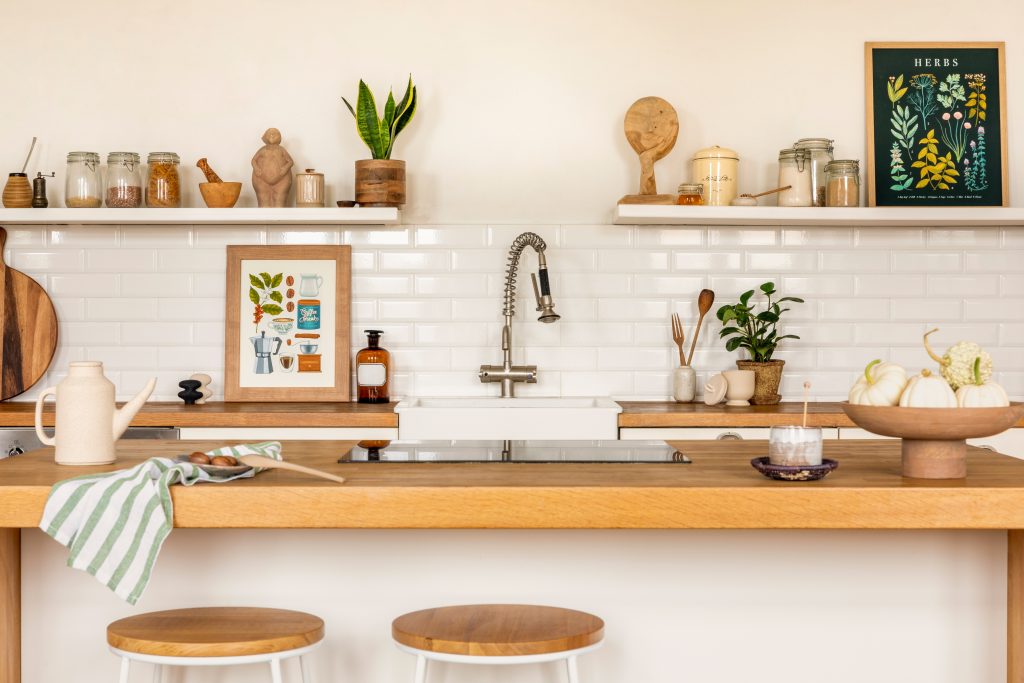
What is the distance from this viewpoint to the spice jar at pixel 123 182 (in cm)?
402

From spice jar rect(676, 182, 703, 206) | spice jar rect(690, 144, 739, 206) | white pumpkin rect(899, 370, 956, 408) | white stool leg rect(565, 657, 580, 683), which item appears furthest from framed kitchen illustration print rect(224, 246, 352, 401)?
white pumpkin rect(899, 370, 956, 408)

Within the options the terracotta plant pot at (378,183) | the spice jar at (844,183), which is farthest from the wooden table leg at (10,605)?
the spice jar at (844,183)

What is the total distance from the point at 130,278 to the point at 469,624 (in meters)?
2.79

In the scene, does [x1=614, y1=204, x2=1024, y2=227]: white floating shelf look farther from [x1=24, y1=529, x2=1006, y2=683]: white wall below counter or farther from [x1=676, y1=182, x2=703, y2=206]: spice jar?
[x1=24, y1=529, x2=1006, y2=683]: white wall below counter

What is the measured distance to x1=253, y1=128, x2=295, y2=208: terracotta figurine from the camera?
4074 millimetres

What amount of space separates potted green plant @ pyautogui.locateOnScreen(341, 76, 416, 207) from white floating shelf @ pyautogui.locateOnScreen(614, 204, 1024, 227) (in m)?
0.84

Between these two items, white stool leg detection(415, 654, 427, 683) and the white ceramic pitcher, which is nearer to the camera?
white stool leg detection(415, 654, 427, 683)

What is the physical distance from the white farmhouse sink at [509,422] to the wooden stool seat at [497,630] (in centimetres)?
158

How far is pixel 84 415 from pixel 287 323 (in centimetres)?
206

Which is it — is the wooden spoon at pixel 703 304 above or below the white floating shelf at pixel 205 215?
below

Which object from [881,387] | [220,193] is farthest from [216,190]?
[881,387]

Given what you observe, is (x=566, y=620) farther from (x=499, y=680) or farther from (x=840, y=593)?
(x=840, y=593)

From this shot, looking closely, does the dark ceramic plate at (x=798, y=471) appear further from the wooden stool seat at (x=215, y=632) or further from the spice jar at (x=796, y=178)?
the spice jar at (x=796, y=178)

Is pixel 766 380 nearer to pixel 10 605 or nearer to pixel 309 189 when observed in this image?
pixel 309 189
